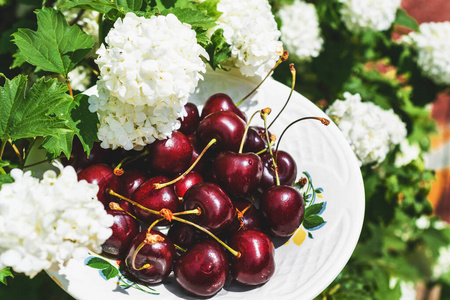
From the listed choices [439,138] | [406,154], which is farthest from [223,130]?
[439,138]

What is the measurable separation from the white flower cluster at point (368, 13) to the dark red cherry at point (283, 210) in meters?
0.98

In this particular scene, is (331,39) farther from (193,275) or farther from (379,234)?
(193,275)

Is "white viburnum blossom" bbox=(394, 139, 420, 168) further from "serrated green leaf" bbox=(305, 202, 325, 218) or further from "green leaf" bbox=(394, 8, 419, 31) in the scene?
"serrated green leaf" bbox=(305, 202, 325, 218)

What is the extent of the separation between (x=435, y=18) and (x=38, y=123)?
321cm

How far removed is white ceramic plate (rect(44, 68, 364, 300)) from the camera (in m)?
0.88

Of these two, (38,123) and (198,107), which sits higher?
(38,123)

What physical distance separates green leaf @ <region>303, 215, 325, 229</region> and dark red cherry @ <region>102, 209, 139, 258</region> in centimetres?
44

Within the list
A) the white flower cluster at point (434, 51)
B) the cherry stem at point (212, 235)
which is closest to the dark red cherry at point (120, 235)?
the cherry stem at point (212, 235)

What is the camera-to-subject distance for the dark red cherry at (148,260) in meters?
0.90

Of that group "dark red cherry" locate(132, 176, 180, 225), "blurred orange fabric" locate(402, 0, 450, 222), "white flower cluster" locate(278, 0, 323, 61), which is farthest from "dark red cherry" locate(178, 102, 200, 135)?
"blurred orange fabric" locate(402, 0, 450, 222)

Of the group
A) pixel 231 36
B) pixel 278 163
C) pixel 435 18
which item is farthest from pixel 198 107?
pixel 435 18

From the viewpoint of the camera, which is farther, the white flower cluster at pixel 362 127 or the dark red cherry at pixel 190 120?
the white flower cluster at pixel 362 127

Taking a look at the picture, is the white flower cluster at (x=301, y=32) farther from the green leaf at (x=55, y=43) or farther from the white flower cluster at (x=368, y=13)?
the green leaf at (x=55, y=43)

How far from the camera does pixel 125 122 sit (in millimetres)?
955
